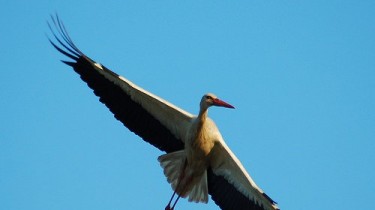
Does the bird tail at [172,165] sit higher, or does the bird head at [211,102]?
the bird head at [211,102]

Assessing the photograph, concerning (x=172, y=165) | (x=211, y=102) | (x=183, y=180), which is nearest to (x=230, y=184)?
(x=183, y=180)

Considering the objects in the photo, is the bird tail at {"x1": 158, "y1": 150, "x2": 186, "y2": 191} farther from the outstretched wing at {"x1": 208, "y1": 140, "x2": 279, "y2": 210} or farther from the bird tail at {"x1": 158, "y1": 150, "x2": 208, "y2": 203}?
the outstretched wing at {"x1": 208, "y1": 140, "x2": 279, "y2": 210}

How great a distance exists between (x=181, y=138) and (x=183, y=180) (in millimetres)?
591

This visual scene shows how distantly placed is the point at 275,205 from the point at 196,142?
1317mm

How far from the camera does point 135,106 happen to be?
48.8 ft

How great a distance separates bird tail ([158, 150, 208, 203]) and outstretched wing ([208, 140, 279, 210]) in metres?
0.12

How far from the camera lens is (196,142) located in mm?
14328

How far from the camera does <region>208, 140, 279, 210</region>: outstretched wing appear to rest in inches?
560

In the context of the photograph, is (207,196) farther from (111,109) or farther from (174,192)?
(111,109)

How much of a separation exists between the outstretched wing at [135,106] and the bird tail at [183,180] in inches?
8.1

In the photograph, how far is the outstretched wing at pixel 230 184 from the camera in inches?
560

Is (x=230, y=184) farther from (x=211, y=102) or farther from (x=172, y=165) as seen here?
(x=211, y=102)

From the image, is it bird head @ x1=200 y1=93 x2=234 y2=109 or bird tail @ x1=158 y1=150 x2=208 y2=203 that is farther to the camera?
bird tail @ x1=158 y1=150 x2=208 y2=203

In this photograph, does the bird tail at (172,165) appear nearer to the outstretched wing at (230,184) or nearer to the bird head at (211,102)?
the outstretched wing at (230,184)
